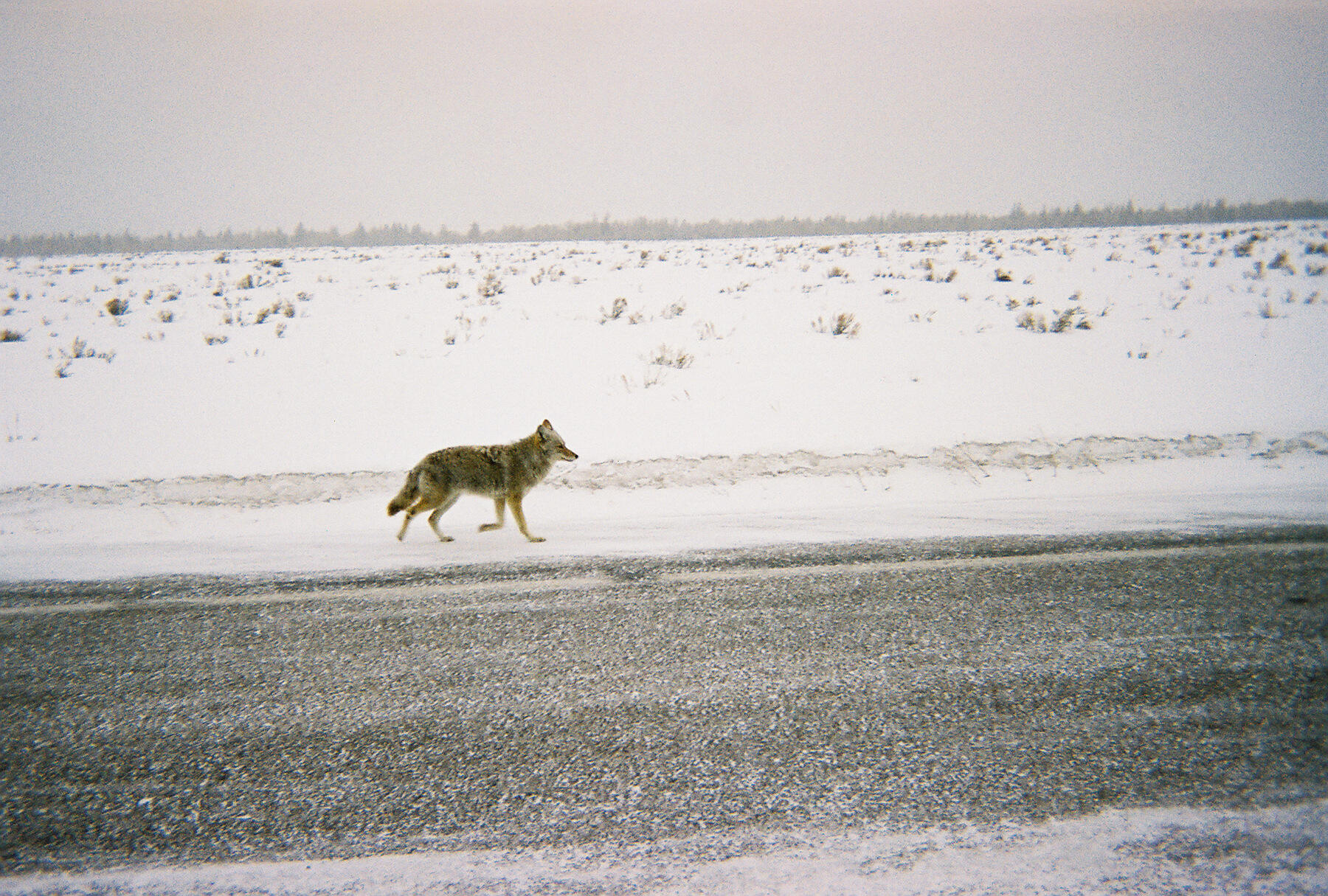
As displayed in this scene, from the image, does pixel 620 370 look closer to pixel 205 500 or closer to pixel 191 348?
pixel 205 500

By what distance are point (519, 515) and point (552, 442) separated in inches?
→ 26.0

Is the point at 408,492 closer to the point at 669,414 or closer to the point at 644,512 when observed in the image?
the point at 644,512

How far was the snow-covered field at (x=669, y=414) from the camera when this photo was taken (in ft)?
18.2

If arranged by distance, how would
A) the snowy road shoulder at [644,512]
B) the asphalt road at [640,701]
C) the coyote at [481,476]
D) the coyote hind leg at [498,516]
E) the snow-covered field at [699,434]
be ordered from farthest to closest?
the coyote hind leg at [498,516], the coyote at [481,476], the snowy road shoulder at [644,512], the asphalt road at [640,701], the snow-covered field at [699,434]

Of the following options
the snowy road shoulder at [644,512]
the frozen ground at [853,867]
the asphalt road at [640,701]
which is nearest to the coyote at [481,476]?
the snowy road shoulder at [644,512]

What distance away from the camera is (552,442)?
5.57m

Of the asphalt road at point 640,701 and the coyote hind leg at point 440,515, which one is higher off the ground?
the coyote hind leg at point 440,515

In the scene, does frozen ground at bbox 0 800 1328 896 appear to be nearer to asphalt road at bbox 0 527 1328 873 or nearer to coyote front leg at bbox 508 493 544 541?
asphalt road at bbox 0 527 1328 873

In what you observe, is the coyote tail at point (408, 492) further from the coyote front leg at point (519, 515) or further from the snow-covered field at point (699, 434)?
the coyote front leg at point (519, 515)

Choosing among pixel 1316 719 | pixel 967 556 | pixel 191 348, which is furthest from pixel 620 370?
pixel 1316 719

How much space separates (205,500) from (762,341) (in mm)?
8887

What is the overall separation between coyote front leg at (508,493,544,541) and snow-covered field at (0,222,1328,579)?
0.13m

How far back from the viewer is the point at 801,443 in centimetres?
778

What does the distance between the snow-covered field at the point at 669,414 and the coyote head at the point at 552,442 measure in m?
0.59
